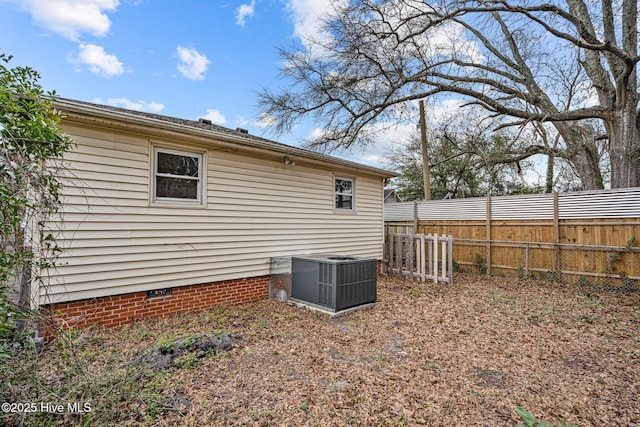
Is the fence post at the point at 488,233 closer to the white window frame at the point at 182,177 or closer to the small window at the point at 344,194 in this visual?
the small window at the point at 344,194

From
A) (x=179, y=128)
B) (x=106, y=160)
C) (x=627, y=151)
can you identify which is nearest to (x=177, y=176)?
(x=179, y=128)

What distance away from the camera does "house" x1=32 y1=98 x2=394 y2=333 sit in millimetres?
4141

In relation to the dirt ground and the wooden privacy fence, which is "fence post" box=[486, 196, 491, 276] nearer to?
the wooden privacy fence

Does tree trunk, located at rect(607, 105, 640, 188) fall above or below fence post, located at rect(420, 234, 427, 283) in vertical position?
above

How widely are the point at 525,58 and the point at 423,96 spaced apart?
11.4 feet

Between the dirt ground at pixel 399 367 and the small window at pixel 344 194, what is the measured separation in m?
3.16

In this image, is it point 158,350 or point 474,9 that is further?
point 474,9

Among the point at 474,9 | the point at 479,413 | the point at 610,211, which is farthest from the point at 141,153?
the point at 610,211

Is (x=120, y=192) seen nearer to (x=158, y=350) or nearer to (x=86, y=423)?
(x=158, y=350)

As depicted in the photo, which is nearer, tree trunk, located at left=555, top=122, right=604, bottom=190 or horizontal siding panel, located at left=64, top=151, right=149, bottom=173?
horizontal siding panel, located at left=64, top=151, right=149, bottom=173

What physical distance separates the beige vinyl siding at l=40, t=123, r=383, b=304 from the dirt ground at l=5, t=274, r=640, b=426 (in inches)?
30.9

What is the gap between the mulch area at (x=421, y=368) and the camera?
253cm

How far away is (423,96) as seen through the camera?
1020 cm

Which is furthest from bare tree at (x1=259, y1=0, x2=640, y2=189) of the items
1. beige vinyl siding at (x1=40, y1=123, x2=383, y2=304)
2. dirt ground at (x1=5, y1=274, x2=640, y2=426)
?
dirt ground at (x1=5, y1=274, x2=640, y2=426)
